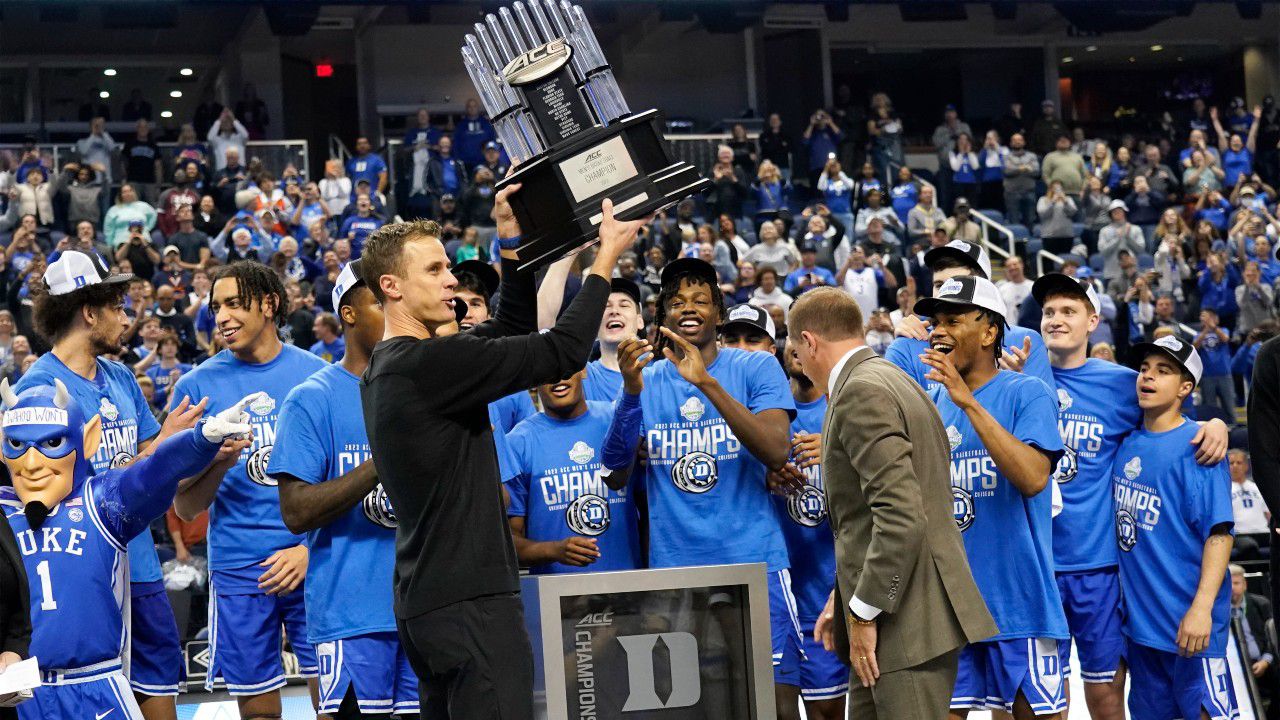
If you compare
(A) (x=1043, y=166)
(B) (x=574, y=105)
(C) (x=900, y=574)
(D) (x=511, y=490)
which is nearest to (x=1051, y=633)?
(C) (x=900, y=574)

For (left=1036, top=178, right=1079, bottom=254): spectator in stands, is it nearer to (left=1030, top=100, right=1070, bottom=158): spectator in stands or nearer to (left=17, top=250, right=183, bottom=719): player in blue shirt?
(left=1030, top=100, right=1070, bottom=158): spectator in stands

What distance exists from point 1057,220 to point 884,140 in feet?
12.8

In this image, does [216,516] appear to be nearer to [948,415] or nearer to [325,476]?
[325,476]

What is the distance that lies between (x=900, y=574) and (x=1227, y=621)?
253cm

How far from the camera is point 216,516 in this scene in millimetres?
6047

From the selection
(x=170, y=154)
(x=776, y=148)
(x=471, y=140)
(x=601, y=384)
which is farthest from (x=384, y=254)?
(x=776, y=148)

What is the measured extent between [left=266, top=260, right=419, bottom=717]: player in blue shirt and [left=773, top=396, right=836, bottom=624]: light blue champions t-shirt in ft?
6.01

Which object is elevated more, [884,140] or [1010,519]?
[884,140]

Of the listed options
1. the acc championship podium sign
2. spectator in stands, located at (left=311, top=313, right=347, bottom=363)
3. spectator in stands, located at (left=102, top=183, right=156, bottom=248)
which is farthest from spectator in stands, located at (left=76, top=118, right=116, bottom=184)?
the acc championship podium sign

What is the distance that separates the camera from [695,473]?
595 centimetres

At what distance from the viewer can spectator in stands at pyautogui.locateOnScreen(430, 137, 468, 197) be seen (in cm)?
2109

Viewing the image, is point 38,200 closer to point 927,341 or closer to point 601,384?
point 601,384

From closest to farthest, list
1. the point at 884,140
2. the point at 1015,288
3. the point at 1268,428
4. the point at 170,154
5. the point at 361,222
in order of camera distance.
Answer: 1. the point at 1268,428
2. the point at 1015,288
3. the point at 361,222
4. the point at 170,154
5. the point at 884,140

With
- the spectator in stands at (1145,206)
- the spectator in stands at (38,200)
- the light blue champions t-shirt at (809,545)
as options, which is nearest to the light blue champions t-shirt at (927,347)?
the light blue champions t-shirt at (809,545)
